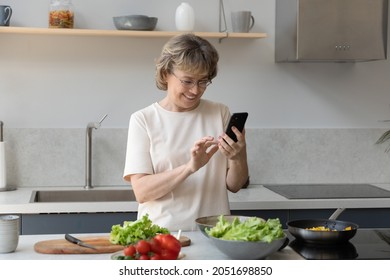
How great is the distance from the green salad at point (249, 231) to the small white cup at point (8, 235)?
2.10 ft

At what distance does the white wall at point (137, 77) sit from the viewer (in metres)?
4.05

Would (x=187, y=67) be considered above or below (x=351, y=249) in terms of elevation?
above

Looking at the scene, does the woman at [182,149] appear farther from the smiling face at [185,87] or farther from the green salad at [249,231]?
the green salad at [249,231]

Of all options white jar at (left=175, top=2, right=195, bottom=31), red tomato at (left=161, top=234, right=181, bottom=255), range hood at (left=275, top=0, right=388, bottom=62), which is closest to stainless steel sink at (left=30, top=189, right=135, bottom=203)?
white jar at (left=175, top=2, right=195, bottom=31)

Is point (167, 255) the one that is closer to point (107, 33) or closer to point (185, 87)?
point (185, 87)

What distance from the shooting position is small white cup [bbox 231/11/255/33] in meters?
4.01

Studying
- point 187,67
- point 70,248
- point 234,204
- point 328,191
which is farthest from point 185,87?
point 328,191

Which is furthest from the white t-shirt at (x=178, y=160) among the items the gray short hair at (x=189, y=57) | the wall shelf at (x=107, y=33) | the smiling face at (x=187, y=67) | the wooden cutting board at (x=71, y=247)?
the wall shelf at (x=107, y=33)

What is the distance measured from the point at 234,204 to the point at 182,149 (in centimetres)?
82

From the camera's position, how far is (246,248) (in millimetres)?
2137

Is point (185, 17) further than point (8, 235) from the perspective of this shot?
Yes

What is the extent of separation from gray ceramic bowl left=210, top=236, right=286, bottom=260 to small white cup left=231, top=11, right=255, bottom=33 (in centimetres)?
208

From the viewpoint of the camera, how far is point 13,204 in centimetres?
340
